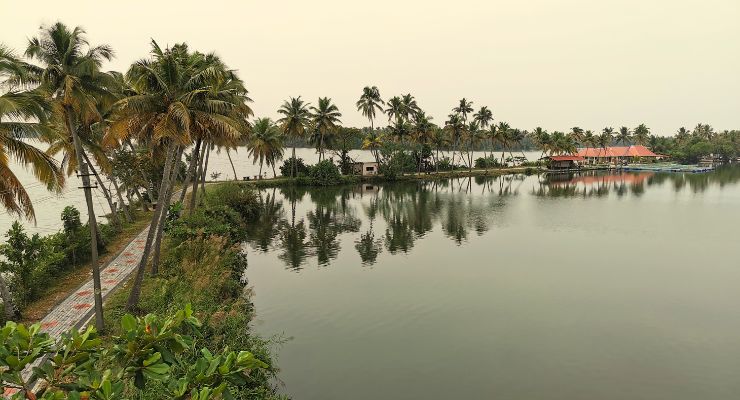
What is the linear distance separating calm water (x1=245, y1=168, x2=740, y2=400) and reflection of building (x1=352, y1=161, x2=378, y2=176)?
36.2 metres

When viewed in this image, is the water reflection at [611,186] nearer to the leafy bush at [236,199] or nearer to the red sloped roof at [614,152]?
the red sloped roof at [614,152]

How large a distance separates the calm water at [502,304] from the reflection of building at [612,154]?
287 ft

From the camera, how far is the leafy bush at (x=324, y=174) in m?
71.5

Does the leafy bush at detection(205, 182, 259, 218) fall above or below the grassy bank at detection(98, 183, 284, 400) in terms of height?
above

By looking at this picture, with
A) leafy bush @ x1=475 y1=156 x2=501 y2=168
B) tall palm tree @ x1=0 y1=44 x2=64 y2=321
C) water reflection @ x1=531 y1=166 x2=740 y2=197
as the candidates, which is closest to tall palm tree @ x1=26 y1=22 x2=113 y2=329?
tall palm tree @ x1=0 y1=44 x2=64 y2=321

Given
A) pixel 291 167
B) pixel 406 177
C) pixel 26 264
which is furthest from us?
pixel 406 177

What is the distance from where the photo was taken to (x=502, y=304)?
21.4 meters

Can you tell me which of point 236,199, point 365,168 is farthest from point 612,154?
point 236,199

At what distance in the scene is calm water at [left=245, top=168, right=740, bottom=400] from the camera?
15.0m

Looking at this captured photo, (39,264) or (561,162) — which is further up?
(561,162)

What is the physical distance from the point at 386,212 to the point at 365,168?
32.9 meters

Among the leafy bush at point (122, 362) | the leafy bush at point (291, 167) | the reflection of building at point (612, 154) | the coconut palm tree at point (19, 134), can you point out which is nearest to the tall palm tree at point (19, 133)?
the coconut palm tree at point (19, 134)

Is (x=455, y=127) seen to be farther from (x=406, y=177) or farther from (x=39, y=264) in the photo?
(x=39, y=264)

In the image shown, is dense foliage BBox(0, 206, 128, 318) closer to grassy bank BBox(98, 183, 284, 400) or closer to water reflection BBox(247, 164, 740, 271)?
grassy bank BBox(98, 183, 284, 400)
